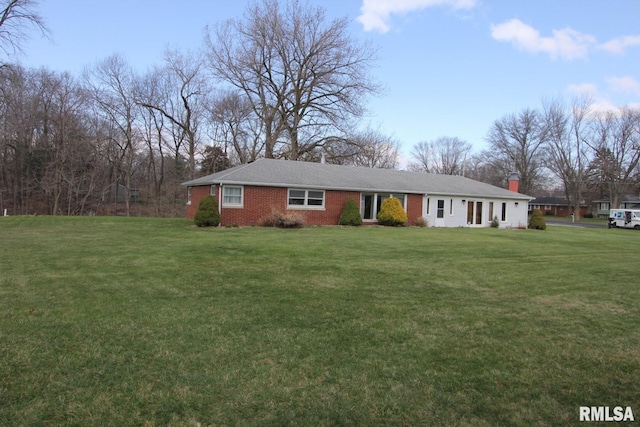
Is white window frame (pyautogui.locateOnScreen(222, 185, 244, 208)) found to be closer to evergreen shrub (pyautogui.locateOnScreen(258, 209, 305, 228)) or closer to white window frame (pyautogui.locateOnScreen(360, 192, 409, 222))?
evergreen shrub (pyautogui.locateOnScreen(258, 209, 305, 228))

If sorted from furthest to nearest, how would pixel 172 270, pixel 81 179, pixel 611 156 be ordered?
1. pixel 611 156
2. pixel 81 179
3. pixel 172 270

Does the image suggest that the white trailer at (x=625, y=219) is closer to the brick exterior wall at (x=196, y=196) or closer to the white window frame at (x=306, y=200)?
the white window frame at (x=306, y=200)

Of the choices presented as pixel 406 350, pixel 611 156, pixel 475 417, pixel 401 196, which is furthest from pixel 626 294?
pixel 611 156

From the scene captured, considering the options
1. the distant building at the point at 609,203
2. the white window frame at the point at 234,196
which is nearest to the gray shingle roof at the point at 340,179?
the white window frame at the point at 234,196

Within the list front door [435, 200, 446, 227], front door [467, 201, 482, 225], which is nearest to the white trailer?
front door [467, 201, 482, 225]

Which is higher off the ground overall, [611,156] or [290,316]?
[611,156]

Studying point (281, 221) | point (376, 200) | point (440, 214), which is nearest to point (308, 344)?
point (281, 221)

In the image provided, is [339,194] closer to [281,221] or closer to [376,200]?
[376,200]

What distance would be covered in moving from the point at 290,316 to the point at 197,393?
2.12 m

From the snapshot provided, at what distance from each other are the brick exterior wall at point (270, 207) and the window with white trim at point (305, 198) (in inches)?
8.4

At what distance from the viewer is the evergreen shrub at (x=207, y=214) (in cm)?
1850

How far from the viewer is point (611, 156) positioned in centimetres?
5222

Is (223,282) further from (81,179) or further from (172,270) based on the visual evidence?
(81,179)

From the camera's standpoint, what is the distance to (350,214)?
2177 centimetres
